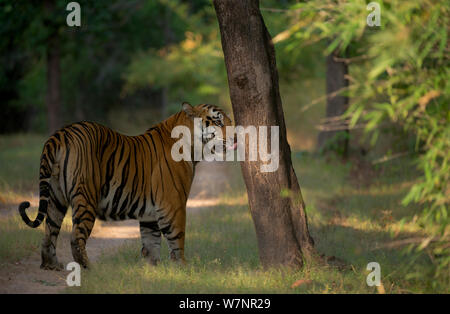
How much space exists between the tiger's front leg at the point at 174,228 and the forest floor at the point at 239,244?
0.52 ft

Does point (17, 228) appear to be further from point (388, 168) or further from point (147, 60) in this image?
point (147, 60)

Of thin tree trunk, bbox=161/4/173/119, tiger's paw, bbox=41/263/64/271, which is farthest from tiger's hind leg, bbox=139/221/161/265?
thin tree trunk, bbox=161/4/173/119

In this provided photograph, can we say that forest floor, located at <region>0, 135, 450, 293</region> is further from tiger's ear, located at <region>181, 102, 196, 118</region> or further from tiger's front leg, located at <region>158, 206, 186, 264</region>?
tiger's ear, located at <region>181, 102, 196, 118</region>

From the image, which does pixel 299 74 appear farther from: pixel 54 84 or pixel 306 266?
pixel 306 266

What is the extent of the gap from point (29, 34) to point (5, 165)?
513 cm

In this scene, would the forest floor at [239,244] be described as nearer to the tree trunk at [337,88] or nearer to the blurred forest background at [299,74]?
the blurred forest background at [299,74]

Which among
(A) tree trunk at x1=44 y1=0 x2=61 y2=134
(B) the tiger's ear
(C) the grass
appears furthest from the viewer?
(A) tree trunk at x1=44 y1=0 x2=61 y2=134

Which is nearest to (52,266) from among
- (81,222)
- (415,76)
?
(81,222)

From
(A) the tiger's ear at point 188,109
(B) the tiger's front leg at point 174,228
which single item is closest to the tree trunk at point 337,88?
(A) the tiger's ear at point 188,109

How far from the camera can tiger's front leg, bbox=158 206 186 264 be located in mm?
6637

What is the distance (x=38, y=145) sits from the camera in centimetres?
1891

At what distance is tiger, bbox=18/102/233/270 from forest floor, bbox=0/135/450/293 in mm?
339

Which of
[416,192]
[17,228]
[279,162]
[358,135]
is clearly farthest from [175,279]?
[358,135]

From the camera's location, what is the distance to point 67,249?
7715 mm
